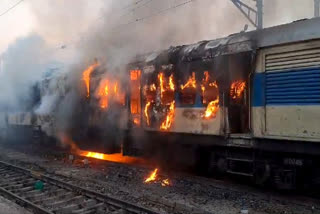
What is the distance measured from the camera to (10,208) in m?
7.25

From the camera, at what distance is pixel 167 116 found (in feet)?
31.0

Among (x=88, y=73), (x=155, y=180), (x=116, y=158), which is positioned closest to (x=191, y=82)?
(x=155, y=180)

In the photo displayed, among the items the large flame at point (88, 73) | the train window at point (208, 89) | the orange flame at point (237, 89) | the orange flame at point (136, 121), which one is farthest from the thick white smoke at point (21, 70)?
the orange flame at point (237, 89)

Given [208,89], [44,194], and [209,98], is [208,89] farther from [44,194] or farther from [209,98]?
[44,194]

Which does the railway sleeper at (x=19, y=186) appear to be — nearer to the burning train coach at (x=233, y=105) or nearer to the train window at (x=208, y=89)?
the burning train coach at (x=233, y=105)

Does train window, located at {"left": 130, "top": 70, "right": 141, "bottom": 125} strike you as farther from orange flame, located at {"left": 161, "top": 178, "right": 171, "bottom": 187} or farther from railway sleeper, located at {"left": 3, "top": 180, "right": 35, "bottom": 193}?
railway sleeper, located at {"left": 3, "top": 180, "right": 35, "bottom": 193}

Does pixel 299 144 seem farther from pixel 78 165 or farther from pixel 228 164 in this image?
pixel 78 165

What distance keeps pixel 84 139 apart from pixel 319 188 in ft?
25.6

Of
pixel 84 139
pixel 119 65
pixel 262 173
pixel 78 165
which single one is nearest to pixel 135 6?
pixel 119 65

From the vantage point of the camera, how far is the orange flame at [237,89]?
26.0ft

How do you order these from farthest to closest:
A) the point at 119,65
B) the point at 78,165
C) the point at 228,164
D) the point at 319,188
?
the point at 78,165, the point at 119,65, the point at 228,164, the point at 319,188

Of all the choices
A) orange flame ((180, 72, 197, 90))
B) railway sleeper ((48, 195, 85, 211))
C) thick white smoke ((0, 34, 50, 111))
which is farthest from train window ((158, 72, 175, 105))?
thick white smoke ((0, 34, 50, 111))

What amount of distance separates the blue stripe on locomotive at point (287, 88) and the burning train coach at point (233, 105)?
2cm

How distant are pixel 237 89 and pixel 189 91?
4.14ft
